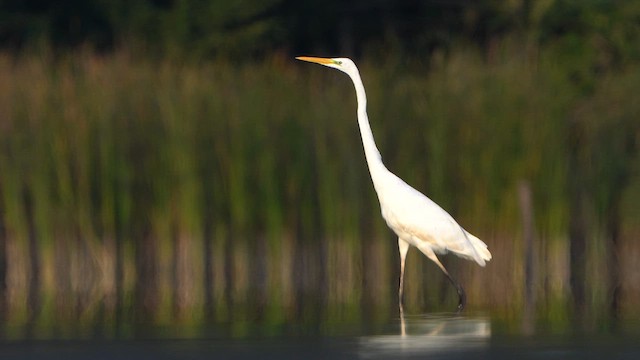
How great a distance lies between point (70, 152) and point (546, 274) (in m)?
3.83

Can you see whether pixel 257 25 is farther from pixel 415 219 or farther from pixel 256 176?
pixel 415 219

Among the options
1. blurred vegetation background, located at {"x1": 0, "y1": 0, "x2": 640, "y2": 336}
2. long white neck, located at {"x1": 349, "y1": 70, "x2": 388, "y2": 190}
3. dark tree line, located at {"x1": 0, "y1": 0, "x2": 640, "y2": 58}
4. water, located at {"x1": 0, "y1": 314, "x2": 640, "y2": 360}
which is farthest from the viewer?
dark tree line, located at {"x1": 0, "y1": 0, "x2": 640, "y2": 58}

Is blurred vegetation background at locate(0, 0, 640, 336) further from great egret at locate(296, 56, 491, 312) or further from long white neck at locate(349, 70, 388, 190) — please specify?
long white neck at locate(349, 70, 388, 190)

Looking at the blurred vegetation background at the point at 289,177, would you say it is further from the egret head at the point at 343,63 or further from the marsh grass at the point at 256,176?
the egret head at the point at 343,63

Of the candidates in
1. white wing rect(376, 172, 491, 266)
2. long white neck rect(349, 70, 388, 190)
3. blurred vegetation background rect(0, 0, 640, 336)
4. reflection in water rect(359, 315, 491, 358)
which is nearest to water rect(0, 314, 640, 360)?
reflection in water rect(359, 315, 491, 358)

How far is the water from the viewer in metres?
8.68

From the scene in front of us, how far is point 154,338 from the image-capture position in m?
9.53

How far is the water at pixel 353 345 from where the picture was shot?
8.68 meters

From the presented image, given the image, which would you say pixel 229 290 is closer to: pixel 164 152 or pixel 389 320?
pixel 164 152

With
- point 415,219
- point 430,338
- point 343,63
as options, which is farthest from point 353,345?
point 343,63

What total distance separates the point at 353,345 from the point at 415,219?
8.99ft

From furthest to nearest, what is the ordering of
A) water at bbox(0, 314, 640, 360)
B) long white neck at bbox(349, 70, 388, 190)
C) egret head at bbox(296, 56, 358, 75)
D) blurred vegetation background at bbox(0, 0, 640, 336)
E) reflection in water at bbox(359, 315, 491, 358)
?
blurred vegetation background at bbox(0, 0, 640, 336)
egret head at bbox(296, 56, 358, 75)
long white neck at bbox(349, 70, 388, 190)
reflection in water at bbox(359, 315, 491, 358)
water at bbox(0, 314, 640, 360)

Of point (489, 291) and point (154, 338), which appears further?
point (489, 291)

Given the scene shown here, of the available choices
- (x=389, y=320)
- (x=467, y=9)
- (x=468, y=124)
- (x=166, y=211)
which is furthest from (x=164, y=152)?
(x=467, y=9)
